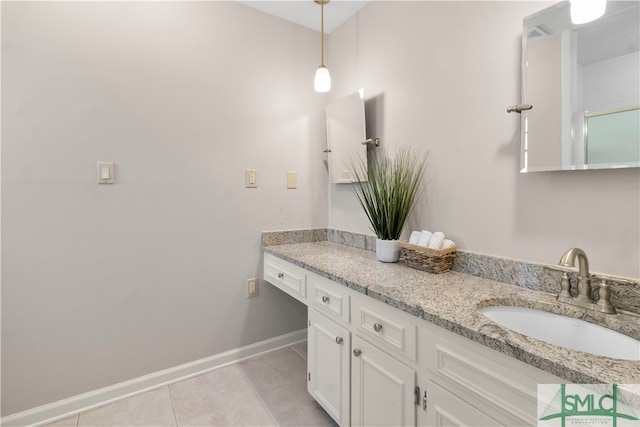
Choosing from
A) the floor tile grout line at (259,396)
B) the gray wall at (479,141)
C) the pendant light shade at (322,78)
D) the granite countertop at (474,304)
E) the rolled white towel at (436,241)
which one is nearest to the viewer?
the granite countertop at (474,304)

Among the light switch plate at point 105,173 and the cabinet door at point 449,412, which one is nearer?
the cabinet door at point 449,412

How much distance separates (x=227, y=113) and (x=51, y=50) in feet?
2.74

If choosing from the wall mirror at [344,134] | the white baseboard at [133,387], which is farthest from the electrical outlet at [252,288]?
the wall mirror at [344,134]

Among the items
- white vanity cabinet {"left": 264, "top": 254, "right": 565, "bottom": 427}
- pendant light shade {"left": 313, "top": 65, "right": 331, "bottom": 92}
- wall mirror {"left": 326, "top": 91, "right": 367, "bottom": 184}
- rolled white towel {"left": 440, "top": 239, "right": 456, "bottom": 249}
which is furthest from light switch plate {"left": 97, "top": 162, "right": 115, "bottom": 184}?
rolled white towel {"left": 440, "top": 239, "right": 456, "bottom": 249}

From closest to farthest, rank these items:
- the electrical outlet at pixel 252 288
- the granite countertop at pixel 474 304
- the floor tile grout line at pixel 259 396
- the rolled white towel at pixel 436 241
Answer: the granite countertop at pixel 474 304
the rolled white towel at pixel 436 241
the floor tile grout line at pixel 259 396
the electrical outlet at pixel 252 288

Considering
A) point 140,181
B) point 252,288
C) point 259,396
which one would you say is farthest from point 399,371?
point 140,181

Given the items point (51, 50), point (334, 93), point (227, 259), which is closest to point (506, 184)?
point (334, 93)

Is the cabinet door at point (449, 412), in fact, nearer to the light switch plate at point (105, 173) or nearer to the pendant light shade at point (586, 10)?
the pendant light shade at point (586, 10)

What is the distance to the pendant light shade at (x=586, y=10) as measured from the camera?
95 centimetres

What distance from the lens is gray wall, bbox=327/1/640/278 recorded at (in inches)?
38.6

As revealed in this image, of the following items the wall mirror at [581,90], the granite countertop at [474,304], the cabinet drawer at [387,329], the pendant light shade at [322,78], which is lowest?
the cabinet drawer at [387,329]

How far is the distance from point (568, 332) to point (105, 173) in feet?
6.66

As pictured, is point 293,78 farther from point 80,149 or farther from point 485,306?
point 485,306

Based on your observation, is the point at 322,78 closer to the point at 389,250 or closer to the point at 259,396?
the point at 389,250
